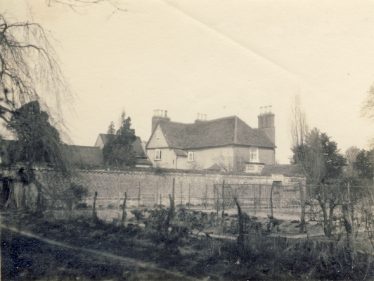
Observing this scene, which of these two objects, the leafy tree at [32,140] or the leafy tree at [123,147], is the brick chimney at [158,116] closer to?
Answer: the leafy tree at [123,147]

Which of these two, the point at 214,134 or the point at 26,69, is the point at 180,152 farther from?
the point at 26,69

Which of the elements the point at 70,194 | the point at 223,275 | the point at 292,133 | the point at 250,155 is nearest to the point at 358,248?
the point at 223,275

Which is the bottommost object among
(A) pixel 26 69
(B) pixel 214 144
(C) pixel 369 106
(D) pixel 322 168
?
(D) pixel 322 168

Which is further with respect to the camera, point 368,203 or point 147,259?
point 368,203

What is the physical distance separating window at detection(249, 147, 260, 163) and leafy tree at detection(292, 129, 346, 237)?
10.6 metres

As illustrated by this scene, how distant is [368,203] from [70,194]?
741 cm

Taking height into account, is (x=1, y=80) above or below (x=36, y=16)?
below

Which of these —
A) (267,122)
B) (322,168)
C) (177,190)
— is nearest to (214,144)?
(267,122)

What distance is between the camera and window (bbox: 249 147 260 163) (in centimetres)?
4000

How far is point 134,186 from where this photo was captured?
84.2 feet

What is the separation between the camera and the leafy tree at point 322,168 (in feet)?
36.2

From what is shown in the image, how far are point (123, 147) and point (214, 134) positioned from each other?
482 inches

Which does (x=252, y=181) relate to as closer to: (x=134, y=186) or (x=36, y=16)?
(x=134, y=186)

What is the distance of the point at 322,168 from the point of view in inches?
804
